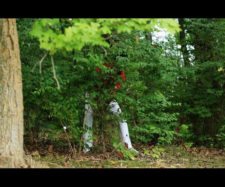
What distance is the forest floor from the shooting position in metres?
7.98

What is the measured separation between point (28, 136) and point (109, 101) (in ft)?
7.95

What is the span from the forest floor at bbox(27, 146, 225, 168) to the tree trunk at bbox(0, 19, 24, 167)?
0.71 m

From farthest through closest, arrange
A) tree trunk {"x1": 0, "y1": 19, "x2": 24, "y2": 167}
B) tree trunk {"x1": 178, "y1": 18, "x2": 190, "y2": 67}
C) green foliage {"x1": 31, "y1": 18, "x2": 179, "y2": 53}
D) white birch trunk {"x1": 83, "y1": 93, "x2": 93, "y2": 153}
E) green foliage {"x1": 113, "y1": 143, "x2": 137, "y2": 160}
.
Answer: tree trunk {"x1": 178, "y1": 18, "x2": 190, "y2": 67}, white birch trunk {"x1": 83, "y1": 93, "x2": 93, "y2": 153}, green foliage {"x1": 113, "y1": 143, "x2": 137, "y2": 160}, tree trunk {"x1": 0, "y1": 19, "x2": 24, "y2": 167}, green foliage {"x1": 31, "y1": 18, "x2": 179, "y2": 53}

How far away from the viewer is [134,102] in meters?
9.52

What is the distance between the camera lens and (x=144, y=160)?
8891mm

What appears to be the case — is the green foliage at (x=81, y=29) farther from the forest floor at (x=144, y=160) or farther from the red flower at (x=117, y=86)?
the red flower at (x=117, y=86)

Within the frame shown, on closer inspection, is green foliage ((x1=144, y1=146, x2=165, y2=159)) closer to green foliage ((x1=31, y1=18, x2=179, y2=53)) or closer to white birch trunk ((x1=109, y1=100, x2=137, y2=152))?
white birch trunk ((x1=109, y1=100, x2=137, y2=152))

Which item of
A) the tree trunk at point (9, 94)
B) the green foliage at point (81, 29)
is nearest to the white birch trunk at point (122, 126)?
the tree trunk at point (9, 94)

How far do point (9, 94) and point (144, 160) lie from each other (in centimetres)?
347

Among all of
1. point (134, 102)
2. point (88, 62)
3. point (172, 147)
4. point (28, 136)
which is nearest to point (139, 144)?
point (172, 147)

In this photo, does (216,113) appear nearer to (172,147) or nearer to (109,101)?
(172,147)

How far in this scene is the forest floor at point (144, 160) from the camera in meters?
7.98

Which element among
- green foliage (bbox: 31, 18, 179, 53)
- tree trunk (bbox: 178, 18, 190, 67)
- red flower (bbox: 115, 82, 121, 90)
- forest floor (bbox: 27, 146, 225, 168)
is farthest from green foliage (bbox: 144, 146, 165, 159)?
green foliage (bbox: 31, 18, 179, 53)

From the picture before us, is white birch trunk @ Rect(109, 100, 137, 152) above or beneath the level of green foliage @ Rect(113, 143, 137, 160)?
above
